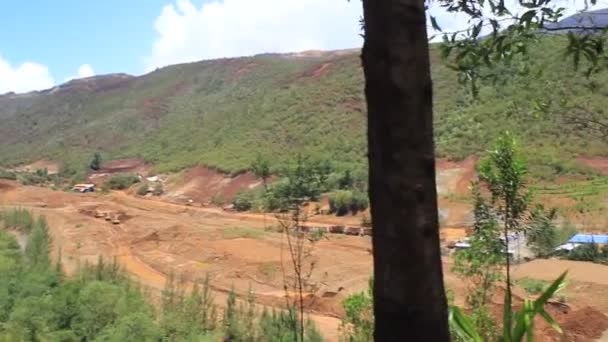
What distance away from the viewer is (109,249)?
27328 millimetres

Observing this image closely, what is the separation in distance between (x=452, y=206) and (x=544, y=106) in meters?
29.5

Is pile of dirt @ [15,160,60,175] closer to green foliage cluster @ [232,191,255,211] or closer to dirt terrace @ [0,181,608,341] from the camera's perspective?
dirt terrace @ [0,181,608,341]

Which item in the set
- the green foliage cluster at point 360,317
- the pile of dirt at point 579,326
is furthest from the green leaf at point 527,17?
the pile of dirt at point 579,326

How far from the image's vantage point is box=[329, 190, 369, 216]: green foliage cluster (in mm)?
34938

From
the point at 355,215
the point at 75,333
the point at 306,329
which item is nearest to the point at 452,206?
the point at 355,215

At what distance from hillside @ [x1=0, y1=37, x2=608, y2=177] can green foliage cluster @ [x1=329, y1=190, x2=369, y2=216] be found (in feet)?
21.6

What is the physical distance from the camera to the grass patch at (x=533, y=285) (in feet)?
56.7

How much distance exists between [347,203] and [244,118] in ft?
88.6

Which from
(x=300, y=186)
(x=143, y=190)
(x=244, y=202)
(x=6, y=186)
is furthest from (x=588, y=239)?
(x=6, y=186)

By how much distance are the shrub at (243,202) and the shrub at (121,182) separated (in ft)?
44.2

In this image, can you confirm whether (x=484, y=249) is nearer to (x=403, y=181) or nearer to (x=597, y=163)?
(x=403, y=181)

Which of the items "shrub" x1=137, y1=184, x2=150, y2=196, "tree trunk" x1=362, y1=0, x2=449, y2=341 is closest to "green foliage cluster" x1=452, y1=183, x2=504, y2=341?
"tree trunk" x1=362, y1=0, x2=449, y2=341

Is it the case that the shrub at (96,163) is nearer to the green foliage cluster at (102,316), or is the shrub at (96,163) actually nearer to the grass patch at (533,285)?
the green foliage cluster at (102,316)

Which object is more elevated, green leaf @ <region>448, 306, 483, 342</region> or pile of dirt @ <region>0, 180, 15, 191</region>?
green leaf @ <region>448, 306, 483, 342</region>
